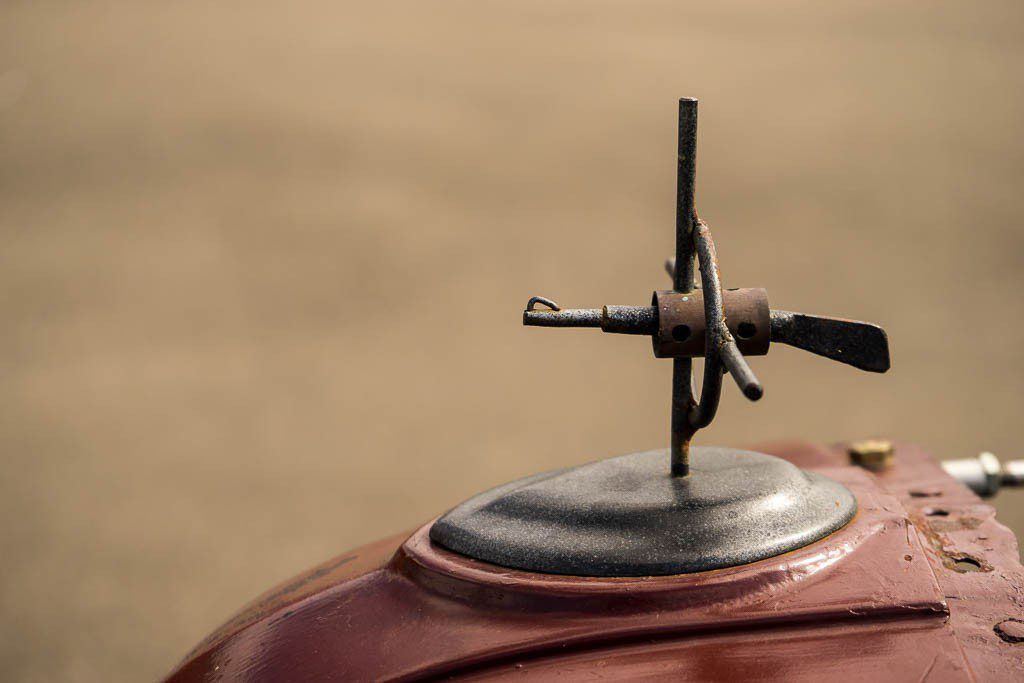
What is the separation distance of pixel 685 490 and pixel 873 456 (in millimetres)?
464

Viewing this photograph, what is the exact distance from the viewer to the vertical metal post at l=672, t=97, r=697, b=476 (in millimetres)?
835

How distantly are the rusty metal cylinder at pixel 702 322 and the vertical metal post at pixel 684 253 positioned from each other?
31mm

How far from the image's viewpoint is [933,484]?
3.51ft

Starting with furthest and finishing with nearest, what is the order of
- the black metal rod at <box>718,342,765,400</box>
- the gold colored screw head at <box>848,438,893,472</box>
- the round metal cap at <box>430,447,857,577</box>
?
the gold colored screw head at <box>848,438,893,472</box> → the round metal cap at <box>430,447,857,577</box> → the black metal rod at <box>718,342,765,400</box>

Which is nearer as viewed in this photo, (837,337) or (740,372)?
(740,372)

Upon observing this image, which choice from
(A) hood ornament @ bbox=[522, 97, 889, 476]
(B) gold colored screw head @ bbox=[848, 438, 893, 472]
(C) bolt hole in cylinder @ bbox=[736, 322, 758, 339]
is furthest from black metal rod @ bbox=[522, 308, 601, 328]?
(B) gold colored screw head @ bbox=[848, 438, 893, 472]

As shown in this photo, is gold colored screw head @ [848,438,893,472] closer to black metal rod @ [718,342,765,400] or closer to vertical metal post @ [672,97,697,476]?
vertical metal post @ [672,97,697,476]

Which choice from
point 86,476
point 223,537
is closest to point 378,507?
point 223,537

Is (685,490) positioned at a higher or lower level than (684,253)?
lower

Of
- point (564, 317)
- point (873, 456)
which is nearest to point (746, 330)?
point (564, 317)

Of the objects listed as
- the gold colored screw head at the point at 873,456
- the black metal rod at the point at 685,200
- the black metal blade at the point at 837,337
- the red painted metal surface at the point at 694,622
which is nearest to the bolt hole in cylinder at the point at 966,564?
the red painted metal surface at the point at 694,622

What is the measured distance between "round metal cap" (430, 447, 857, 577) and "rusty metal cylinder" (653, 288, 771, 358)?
109mm

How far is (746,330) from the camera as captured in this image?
80 centimetres

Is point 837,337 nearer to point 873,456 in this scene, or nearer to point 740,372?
point 740,372
